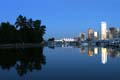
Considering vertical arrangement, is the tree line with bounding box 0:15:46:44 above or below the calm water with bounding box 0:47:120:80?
above

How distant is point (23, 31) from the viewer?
488ft

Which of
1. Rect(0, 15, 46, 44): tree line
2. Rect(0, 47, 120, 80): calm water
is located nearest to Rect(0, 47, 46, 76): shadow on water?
Rect(0, 47, 120, 80): calm water

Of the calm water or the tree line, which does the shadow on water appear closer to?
the calm water

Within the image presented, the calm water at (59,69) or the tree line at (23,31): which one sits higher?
the tree line at (23,31)

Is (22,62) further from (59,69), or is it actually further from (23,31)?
(23,31)

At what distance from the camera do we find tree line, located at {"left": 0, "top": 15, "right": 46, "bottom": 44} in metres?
126

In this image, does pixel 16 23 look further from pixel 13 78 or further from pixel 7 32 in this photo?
pixel 13 78

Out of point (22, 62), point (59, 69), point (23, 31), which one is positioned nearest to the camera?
point (59, 69)

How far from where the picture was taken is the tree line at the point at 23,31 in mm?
A: 126312

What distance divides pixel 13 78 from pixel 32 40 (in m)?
130

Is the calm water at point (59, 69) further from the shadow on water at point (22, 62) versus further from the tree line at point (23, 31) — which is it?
the tree line at point (23, 31)

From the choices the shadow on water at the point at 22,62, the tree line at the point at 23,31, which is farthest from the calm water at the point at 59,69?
the tree line at the point at 23,31

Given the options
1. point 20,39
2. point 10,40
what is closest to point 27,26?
point 20,39

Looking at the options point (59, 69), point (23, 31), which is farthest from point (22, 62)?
point (23, 31)
